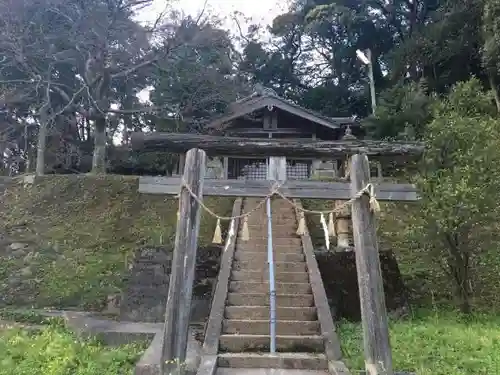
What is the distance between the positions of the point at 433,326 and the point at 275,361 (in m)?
3.21

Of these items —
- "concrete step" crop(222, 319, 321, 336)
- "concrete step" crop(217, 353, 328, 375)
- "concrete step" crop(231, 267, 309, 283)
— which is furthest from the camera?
"concrete step" crop(231, 267, 309, 283)

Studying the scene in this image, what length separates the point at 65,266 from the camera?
11.7 m

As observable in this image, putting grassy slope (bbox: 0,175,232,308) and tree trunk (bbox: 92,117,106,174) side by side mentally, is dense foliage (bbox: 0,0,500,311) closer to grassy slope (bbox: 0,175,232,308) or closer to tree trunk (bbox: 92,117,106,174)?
tree trunk (bbox: 92,117,106,174)

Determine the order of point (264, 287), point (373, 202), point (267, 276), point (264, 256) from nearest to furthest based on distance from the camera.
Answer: point (373, 202), point (264, 287), point (267, 276), point (264, 256)

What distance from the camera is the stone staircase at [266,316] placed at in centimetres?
660

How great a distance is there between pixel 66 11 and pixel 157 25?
10.1ft

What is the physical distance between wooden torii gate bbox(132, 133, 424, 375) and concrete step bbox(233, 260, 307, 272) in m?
2.76

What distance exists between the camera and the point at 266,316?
25.5 ft

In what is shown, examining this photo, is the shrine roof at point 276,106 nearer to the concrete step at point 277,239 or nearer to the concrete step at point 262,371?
the concrete step at point 277,239

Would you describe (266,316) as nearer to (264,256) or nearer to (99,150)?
(264,256)

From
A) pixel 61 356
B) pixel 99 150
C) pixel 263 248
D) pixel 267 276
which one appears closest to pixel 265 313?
pixel 267 276

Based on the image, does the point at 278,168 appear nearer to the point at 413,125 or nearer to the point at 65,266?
the point at 65,266

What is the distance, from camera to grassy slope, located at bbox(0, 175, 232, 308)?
10.9m

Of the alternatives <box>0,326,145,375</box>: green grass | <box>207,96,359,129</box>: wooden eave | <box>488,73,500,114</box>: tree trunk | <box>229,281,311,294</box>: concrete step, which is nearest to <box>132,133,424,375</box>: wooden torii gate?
<box>0,326,145,375</box>: green grass
